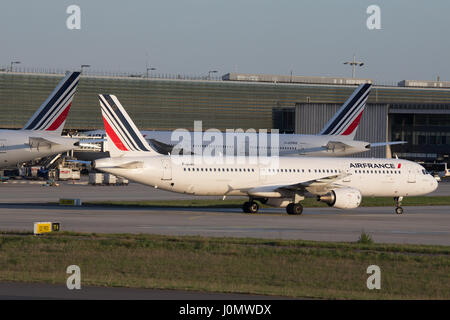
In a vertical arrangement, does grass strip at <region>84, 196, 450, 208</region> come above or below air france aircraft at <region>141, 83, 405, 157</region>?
below

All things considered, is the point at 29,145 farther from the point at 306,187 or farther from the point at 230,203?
the point at 306,187

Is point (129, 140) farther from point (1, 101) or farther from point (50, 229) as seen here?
point (1, 101)

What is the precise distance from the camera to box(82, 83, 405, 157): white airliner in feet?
275

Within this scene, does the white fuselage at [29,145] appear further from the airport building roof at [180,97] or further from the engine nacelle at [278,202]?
the airport building roof at [180,97]

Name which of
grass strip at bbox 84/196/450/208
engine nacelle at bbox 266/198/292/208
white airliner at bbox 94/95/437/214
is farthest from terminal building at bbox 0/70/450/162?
engine nacelle at bbox 266/198/292/208

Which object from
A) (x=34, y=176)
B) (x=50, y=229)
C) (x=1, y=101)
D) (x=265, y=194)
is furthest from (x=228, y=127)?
(x=50, y=229)

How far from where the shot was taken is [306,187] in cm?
4388

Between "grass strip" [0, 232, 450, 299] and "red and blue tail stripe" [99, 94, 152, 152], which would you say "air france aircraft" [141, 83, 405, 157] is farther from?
"grass strip" [0, 232, 450, 299]

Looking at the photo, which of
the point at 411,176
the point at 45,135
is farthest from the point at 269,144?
the point at 411,176

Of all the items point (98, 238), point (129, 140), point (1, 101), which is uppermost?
point (1, 101)

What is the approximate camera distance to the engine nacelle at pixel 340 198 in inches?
1692

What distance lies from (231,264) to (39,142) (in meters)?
40.3
